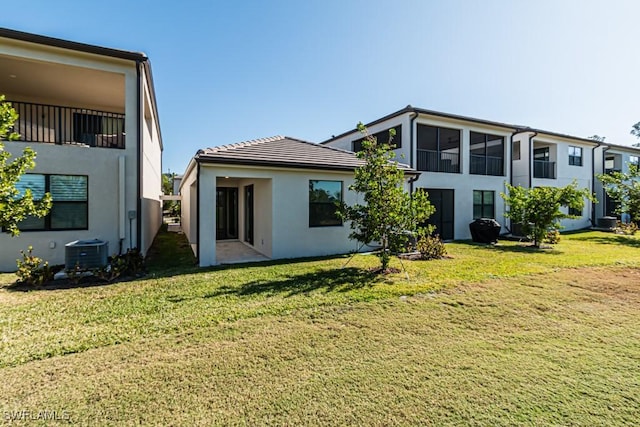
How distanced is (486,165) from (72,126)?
19.4m

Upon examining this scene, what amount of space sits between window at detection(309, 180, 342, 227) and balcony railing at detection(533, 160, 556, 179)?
1599cm

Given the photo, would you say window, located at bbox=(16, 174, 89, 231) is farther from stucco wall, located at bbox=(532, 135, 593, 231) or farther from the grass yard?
stucco wall, located at bbox=(532, 135, 593, 231)

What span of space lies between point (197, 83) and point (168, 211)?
26.4 meters

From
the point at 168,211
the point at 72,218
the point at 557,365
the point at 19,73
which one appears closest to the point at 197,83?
the point at 19,73

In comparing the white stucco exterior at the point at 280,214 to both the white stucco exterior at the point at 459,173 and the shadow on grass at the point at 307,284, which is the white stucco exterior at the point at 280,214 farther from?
the white stucco exterior at the point at 459,173

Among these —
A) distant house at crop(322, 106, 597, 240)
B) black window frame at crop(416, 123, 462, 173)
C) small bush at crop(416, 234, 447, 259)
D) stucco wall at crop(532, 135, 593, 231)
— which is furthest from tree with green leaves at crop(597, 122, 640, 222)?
small bush at crop(416, 234, 447, 259)

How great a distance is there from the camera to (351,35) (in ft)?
39.5

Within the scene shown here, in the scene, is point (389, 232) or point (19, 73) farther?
point (19, 73)

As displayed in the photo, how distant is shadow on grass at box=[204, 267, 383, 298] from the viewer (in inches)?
249

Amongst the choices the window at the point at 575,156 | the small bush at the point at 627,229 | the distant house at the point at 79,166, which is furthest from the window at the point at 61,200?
the window at the point at 575,156

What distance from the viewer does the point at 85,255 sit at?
744 centimetres

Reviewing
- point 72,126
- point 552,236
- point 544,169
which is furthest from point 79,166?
point 544,169

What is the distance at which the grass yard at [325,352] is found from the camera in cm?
277

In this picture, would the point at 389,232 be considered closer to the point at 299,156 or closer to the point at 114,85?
the point at 299,156
